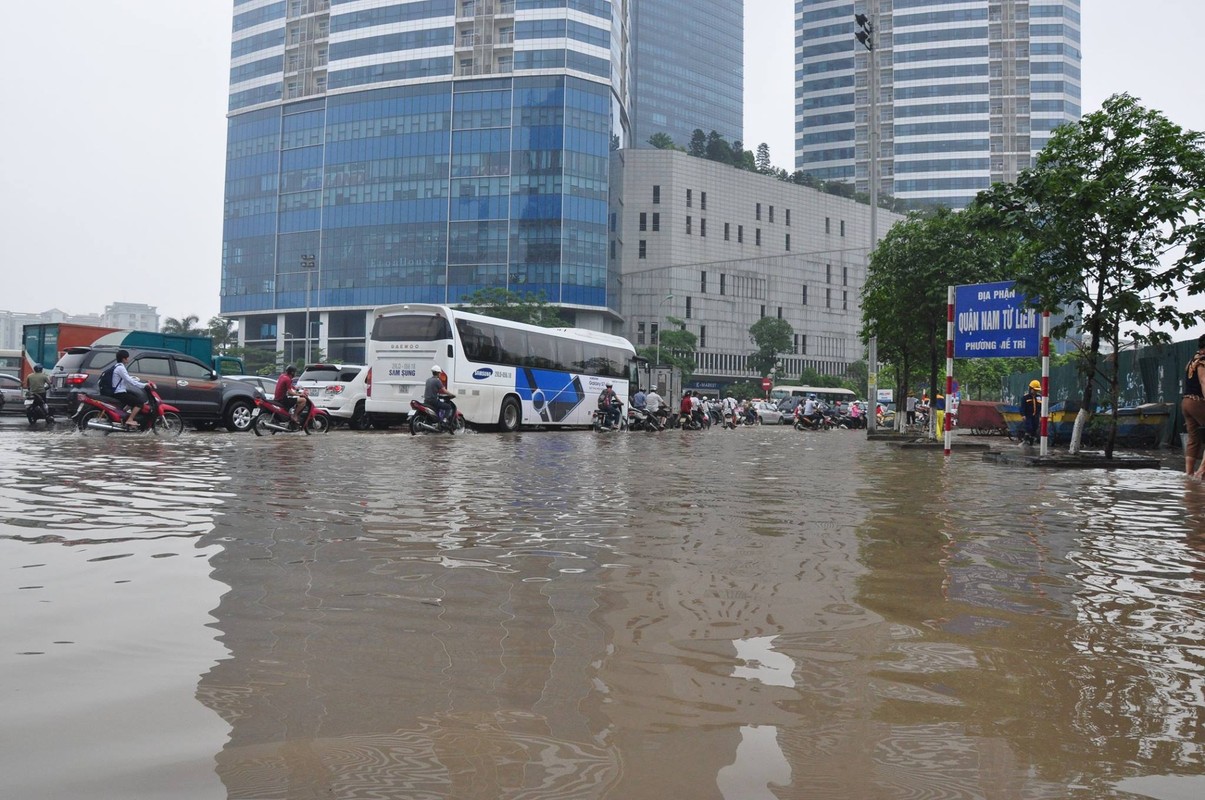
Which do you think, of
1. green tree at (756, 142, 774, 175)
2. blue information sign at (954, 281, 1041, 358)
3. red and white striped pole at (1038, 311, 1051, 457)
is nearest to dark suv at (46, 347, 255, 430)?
blue information sign at (954, 281, 1041, 358)

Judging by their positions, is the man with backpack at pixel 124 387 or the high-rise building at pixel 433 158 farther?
the high-rise building at pixel 433 158

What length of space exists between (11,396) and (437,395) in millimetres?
14545

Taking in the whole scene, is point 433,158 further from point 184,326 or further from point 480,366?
point 480,366

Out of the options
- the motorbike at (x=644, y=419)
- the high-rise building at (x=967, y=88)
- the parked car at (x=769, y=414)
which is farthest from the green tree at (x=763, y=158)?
the motorbike at (x=644, y=419)

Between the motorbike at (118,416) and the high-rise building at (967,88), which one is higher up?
the high-rise building at (967,88)

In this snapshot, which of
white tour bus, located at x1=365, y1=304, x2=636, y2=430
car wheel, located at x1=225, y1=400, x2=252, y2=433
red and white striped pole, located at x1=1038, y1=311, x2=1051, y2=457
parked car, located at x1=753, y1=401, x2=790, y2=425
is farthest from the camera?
parked car, located at x1=753, y1=401, x2=790, y2=425

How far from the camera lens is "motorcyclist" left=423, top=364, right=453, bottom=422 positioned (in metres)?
23.2

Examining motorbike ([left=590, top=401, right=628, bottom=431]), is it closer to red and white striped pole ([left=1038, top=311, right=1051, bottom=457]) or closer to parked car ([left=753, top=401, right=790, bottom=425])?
red and white striped pole ([left=1038, top=311, right=1051, bottom=457])

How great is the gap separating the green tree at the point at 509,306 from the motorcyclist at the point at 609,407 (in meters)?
35.5

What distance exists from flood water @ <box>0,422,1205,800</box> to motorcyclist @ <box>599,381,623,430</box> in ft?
79.6

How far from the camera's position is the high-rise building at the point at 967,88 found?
127 meters

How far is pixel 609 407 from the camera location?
31844mm

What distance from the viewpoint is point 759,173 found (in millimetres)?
105375

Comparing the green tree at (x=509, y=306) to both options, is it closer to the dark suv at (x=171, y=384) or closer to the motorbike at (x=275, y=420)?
the dark suv at (x=171, y=384)
